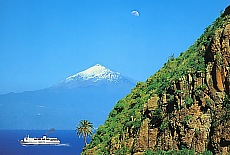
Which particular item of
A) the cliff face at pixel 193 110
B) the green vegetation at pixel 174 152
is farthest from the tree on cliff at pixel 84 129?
the green vegetation at pixel 174 152

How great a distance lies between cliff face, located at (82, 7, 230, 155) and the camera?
96.7 ft

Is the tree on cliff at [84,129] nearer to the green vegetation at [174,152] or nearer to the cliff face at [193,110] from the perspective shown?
the cliff face at [193,110]

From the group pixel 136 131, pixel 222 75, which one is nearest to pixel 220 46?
pixel 222 75

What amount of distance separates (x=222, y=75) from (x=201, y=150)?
4.65 meters

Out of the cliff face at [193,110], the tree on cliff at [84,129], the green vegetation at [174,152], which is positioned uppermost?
the tree on cliff at [84,129]

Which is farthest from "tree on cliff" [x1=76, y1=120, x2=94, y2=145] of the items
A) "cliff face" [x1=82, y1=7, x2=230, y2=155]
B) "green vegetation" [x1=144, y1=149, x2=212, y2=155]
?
"green vegetation" [x1=144, y1=149, x2=212, y2=155]

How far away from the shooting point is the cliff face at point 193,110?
29.5 metres

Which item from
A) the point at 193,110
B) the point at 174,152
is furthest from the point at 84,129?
the point at 193,110

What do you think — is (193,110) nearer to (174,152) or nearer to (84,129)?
(174,152)

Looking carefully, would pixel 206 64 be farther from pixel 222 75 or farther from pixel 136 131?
pixel 136 131

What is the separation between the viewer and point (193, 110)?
31016mm

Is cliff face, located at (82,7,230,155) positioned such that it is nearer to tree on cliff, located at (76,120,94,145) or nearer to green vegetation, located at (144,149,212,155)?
green vegetation, located at (144,149,212,155)

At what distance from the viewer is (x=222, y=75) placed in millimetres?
29953

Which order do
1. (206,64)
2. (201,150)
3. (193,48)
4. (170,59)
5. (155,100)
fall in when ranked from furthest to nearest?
(170,59) → (193,48) → (155,100) → (206,64) → (201,150)
